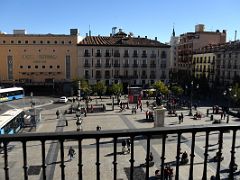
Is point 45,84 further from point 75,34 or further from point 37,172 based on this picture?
point 37,172

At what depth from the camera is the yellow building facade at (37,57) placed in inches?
1966

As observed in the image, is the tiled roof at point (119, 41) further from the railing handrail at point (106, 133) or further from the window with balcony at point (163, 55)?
the railing handrail at point (106, 133)

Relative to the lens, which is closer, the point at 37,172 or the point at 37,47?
the point at 37,172

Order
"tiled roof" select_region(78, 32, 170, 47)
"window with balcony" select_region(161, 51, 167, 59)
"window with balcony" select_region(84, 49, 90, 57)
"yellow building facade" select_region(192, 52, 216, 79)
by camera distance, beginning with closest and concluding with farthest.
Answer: "window with balcony" select_region(84, 49, 90, 57) → "tiled roof" select_region(78, 32, 170, 47) → "yellow building facade" select_region(192, 52, 216, 79) → "window with balcony" select_region(161, 51, 167, 59)

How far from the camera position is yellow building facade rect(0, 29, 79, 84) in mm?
49938

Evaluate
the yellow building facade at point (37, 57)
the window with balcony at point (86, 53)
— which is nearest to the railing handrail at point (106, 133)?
the window with balcony at point (86, 53)

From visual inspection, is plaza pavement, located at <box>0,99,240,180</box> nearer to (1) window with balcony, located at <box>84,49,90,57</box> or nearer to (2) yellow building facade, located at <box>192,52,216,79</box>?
(1) window with balcony, located at <box>84,49,90,57</box>

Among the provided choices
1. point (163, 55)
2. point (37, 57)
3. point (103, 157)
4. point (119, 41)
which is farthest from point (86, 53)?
point (103, 157)

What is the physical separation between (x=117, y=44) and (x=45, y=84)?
1363 centimetres

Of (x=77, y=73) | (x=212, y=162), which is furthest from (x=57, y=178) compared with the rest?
(x=77, y=73)

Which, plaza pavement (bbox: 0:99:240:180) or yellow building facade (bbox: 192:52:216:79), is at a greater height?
yellow building facade (bbox: 192:52:216:79)

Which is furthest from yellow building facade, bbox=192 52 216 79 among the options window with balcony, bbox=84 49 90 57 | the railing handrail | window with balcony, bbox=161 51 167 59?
the railing handrail

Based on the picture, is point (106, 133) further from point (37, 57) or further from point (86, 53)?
point (37, 57)

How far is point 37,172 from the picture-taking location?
14.6 meters
